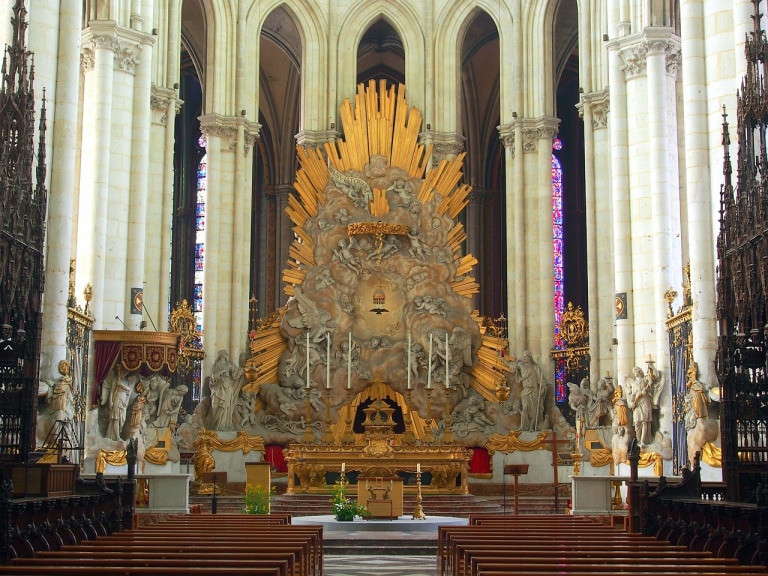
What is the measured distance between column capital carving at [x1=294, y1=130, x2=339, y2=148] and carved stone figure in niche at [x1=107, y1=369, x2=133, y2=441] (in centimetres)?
1023

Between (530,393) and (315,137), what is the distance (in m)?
8.49

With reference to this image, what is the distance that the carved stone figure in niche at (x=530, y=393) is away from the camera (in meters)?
27.7

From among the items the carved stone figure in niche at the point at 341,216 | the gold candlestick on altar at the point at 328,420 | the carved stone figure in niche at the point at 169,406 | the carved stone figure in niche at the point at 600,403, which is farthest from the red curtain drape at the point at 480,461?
the carved stone figure in niche at the point at 169,406

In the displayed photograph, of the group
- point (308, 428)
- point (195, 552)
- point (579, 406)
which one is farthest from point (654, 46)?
point (195, 552)

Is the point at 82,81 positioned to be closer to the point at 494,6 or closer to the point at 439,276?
the point at 439,276

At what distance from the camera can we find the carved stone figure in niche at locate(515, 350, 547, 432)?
90.8ft

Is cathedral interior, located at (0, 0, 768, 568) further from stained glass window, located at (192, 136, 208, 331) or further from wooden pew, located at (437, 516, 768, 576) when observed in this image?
wooden pew, located at (437, 516, 768, 576)

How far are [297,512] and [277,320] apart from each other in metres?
6.77

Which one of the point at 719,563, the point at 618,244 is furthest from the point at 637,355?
the point at 719,563

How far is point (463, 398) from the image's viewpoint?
28.0 metres

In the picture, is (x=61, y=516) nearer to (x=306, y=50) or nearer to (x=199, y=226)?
(x=306, y=50)

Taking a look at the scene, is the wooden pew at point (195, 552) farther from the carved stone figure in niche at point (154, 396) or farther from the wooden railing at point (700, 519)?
the carved stone figure in niche at point (154, 396)

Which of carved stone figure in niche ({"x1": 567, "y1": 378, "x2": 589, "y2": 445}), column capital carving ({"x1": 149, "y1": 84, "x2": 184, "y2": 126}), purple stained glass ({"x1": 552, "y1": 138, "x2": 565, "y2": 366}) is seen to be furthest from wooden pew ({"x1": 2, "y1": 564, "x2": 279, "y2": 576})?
purple stained glass ({"x1": 552, "y1": 138, "x2": 565, "y2": 366})

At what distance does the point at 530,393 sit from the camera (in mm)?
27844
